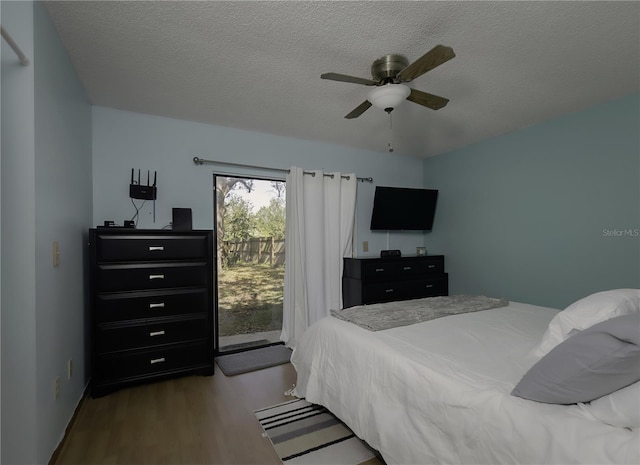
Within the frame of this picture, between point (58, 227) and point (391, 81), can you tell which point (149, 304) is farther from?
point (391, 81)

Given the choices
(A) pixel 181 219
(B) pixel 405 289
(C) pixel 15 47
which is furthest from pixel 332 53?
(B) pixel 405 289

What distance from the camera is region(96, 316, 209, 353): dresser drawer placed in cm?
242

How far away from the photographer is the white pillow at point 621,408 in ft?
2.97

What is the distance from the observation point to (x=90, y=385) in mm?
2453

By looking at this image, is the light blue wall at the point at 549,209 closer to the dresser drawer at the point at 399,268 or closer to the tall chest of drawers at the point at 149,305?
the dresser drawer at the point at 399,268

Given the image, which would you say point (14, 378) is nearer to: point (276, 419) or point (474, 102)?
point (276, 419)

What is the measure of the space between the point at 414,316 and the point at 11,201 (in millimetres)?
2313

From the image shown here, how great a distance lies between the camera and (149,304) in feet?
8.45

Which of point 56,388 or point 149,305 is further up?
point 149,305

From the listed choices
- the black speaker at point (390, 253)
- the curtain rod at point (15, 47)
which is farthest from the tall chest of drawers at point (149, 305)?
the black speaker at point (390, 253)

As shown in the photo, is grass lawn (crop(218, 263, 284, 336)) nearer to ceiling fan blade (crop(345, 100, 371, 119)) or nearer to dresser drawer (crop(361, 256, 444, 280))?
dresser drawer (crop(361, 256, 444, 280))

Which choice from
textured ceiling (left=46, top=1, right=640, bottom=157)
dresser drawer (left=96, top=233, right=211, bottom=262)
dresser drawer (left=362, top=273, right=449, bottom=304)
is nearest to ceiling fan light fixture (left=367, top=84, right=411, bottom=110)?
textured ceiling (left=46, top=1, right=640, bottom=157)

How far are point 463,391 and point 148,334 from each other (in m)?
2.40

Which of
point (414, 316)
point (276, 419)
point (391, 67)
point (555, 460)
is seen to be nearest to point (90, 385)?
point (276, 419)
